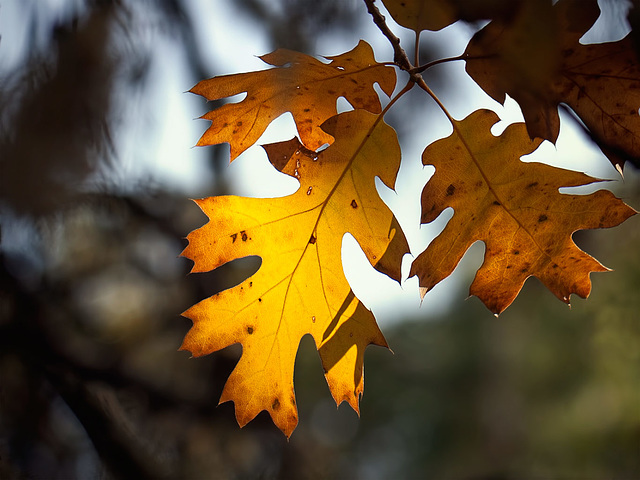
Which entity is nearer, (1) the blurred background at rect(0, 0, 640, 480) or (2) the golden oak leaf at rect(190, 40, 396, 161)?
(2) the golden oak leaf at rect(190, 40, 396, 161)

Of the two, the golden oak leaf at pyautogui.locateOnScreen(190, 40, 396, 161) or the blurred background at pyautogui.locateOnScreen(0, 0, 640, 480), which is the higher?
the golden oak leaf at pyautogui.locateOnScreen(190, 40, 396, 161)

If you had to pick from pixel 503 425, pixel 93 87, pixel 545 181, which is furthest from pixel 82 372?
pixel 503 425

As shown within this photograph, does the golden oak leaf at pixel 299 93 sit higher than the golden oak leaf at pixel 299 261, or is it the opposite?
the golden oak leaf at pixel 299 93

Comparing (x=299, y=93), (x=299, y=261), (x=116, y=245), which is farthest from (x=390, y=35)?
(x=116, y=245)

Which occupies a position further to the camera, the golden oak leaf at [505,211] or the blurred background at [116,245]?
the blurred background at [116,245]

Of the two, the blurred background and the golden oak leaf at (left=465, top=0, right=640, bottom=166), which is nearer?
the golden oak leaf at (left=465, top=0, right=640, bottom=166)
